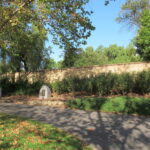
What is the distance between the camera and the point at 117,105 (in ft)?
30.5

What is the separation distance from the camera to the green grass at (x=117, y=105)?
342 inches

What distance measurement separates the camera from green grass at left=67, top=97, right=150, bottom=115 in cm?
868

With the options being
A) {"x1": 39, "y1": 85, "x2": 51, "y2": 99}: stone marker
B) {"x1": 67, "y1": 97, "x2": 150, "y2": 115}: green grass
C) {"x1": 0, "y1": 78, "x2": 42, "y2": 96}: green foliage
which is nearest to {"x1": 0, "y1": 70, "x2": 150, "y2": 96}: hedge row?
{"x1": 39, "y1": 85, "x2": 51, "y2": 99}: stone marker

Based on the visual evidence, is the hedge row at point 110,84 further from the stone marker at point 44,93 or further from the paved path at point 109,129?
the paved path at point 109,129

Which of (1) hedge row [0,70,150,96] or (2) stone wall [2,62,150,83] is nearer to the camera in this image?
(1) hedge row [0,70,150,96]

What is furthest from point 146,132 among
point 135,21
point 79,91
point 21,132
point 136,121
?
point 135,21

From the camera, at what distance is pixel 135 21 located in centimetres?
2934

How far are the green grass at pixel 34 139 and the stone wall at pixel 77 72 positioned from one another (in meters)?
9.64

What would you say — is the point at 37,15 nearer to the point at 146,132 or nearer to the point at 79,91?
the point at 146,132

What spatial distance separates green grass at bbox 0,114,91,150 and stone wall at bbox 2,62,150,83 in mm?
9638

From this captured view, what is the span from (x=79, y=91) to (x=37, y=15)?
7.47 m

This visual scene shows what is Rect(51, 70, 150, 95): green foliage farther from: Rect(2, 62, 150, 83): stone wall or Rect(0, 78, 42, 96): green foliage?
Rect(0, 78, 42, 96): green foliage

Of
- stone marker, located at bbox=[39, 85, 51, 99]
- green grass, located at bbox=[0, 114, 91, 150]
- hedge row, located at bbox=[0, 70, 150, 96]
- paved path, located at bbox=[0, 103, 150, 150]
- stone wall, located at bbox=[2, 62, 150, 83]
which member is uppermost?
stone wall, located at bbox=[2, 62, 150, 83]

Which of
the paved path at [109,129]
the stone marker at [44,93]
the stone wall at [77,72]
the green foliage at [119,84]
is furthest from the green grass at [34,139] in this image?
the stone wall at [77,72]
